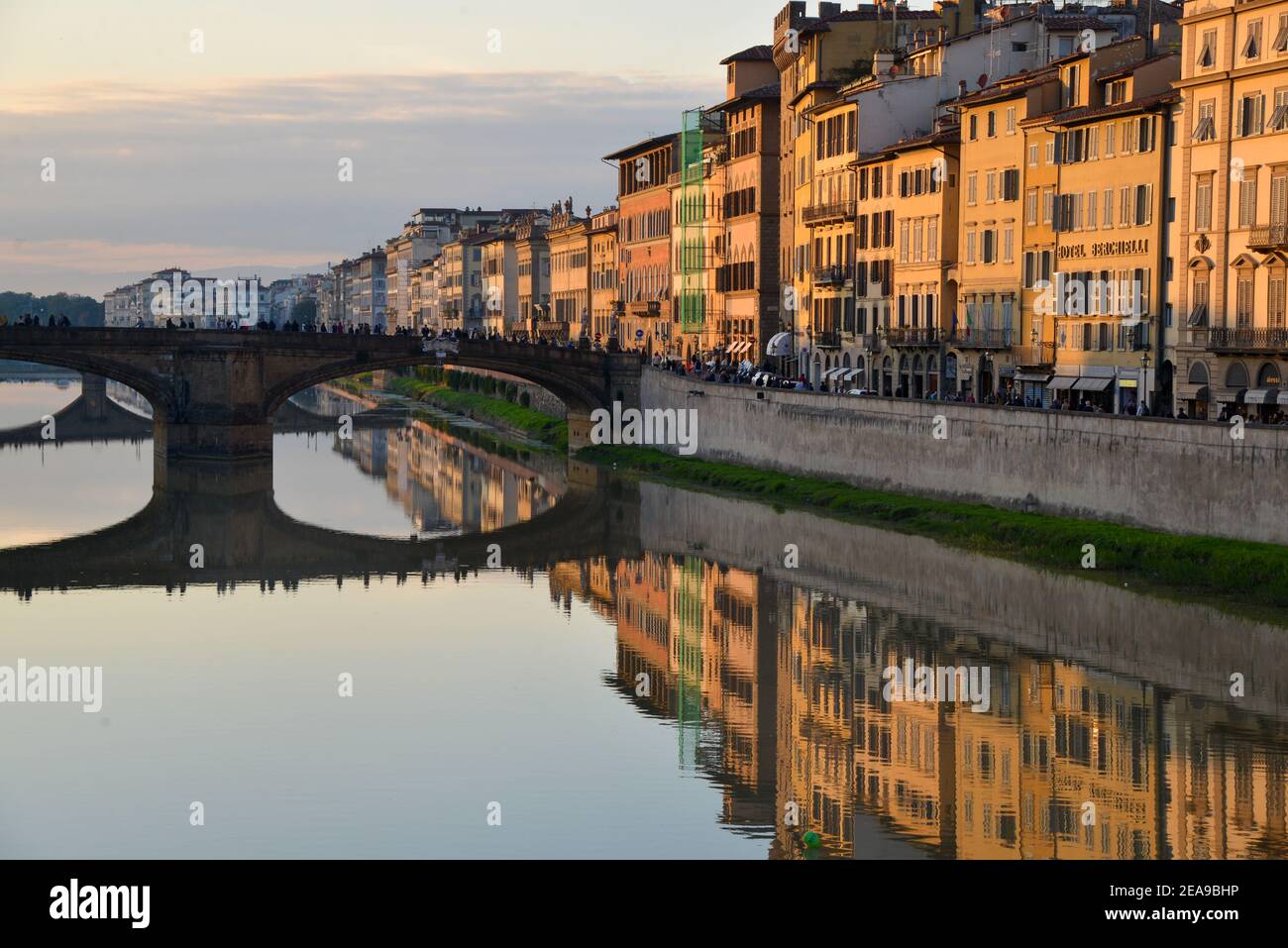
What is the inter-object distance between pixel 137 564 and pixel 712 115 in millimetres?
44792

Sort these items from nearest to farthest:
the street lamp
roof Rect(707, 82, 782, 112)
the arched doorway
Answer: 1. the street lamp
2. the arched doorway
3. roof Rect(707, 82, 782, 112)

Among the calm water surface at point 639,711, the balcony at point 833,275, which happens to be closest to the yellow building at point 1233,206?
the calm water surface at point 639,711

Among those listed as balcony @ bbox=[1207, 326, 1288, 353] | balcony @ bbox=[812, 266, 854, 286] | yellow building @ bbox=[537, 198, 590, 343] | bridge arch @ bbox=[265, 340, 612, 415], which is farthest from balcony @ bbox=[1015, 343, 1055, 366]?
yellow building @ bbox=[537, 198, 590, 343]

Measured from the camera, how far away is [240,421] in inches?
2378

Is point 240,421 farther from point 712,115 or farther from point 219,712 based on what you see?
point 219,712

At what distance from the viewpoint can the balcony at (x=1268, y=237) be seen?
38.0 meters

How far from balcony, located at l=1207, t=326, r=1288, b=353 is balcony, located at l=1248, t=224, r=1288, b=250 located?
1.53 m

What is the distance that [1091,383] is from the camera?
45.6 m

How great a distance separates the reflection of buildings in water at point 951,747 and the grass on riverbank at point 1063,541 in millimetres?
4106

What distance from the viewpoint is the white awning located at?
65.3 metres

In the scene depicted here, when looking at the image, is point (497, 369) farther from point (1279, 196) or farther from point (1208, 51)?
point (1279, 196)

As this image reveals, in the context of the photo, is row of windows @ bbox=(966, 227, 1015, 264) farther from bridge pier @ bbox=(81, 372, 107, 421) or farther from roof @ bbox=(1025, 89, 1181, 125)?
bridge pier @ bbox=(81, 372, 107, 421)
